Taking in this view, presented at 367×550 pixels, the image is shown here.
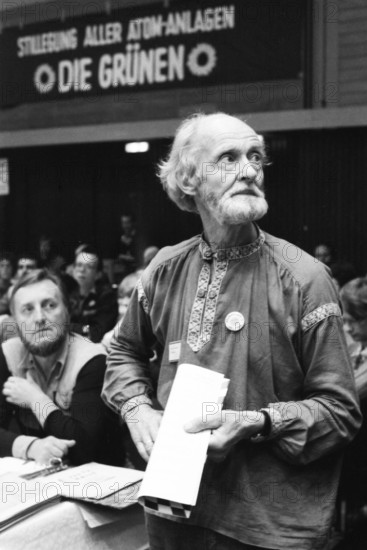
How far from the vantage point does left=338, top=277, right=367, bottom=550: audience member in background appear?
10.2ft

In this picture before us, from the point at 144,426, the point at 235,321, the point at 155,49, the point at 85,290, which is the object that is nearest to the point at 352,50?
the point at 155,49

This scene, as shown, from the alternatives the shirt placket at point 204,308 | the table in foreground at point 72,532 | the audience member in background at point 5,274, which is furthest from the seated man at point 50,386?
the audience member in background at point 5,274

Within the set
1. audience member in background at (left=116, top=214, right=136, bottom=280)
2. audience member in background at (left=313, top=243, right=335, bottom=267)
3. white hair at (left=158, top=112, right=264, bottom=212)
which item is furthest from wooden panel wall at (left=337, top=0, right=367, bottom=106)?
white hair at (left=158, top=112, right=264, bottom=212)

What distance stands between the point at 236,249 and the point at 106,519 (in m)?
0.78

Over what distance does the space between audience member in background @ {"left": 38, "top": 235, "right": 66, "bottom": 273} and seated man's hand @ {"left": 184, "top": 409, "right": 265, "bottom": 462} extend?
400cm

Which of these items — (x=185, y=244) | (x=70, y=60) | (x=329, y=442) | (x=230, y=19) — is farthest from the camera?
(x=70, y=60)

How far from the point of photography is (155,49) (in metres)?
4.19

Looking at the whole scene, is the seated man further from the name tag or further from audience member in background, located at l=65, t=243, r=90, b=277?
audience member in background, located at l=65, t=243, r=90, b=277

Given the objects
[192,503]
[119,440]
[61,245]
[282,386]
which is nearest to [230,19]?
[61,245]

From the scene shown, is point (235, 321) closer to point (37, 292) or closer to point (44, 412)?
point (44, 412)

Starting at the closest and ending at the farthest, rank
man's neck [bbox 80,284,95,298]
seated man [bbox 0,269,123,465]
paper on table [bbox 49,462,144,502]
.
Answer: paper on table [bbox 49,462,144,502]
seated man [bbox 0,269,123,465]
man's neck [bbox 80,284,95,298]

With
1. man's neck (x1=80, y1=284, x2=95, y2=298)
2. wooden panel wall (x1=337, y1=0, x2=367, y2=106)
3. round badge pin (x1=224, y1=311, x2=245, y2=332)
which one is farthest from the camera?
man's neck (x1=80, y1=284, x2=95, y2=298)

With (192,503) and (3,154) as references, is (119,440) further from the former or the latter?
(3,154)

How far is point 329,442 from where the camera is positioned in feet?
4.49
